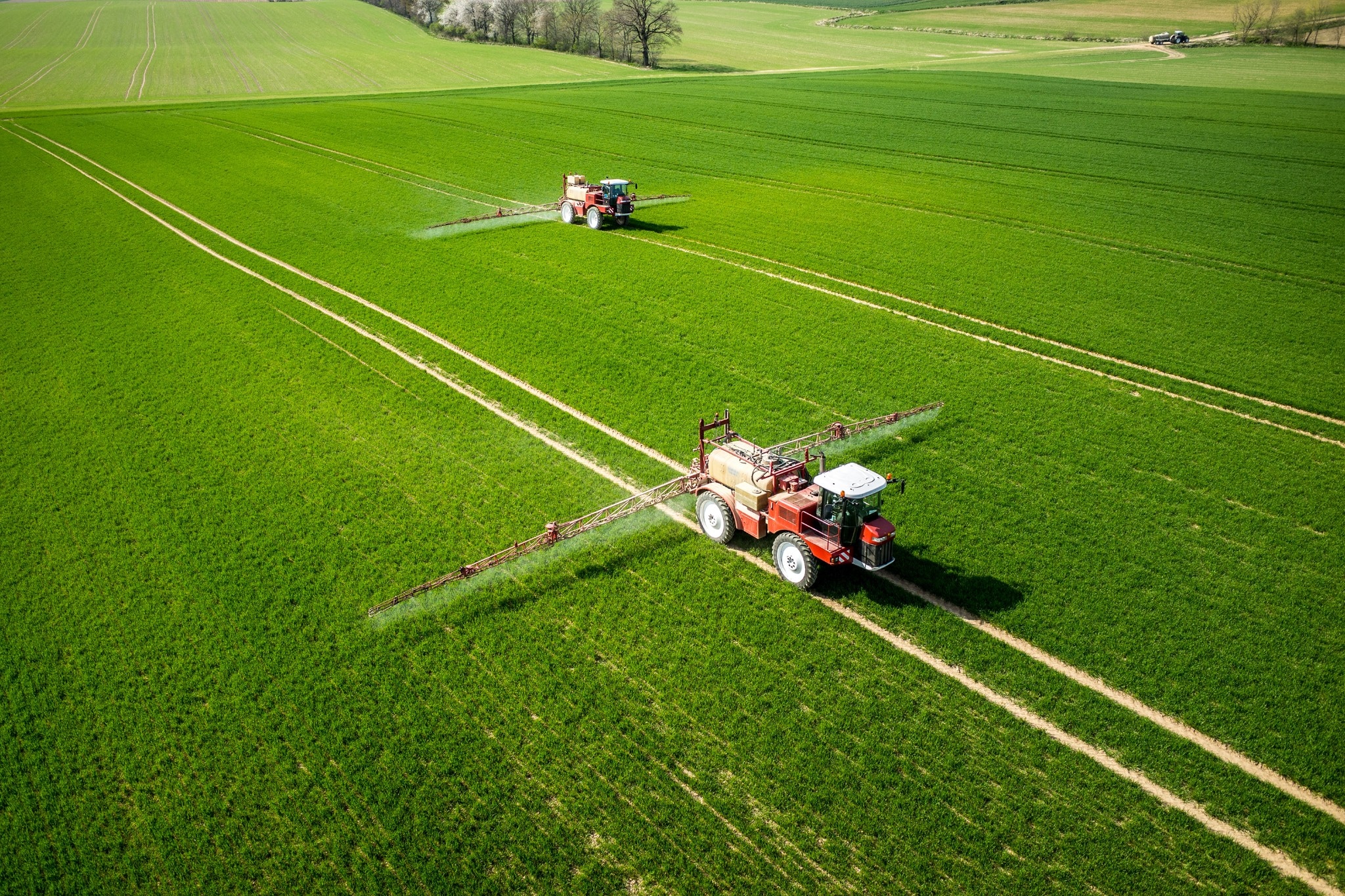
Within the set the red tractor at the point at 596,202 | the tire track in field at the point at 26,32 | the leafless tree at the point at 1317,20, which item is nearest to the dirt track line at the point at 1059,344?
the red tractor at the point at 596,202

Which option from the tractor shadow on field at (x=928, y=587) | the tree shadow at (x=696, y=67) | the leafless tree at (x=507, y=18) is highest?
the leafless tree at (x=507, y=18)

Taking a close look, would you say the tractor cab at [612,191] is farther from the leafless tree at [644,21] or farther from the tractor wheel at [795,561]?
the leafless tree at [644,21]

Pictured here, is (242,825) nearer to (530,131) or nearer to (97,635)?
(97,635)

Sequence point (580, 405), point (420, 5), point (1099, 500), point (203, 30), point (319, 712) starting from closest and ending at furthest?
point (319, 712) → point (1099, 500) → point (580, 405) → point (203, 30) → point (420, 5)

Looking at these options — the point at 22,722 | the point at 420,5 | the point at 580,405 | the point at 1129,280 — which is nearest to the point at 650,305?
the point at 580,405

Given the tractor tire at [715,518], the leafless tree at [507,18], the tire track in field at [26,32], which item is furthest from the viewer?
the leafless tree at [507,18]

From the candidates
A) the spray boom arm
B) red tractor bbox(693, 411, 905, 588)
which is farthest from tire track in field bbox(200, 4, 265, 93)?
red tractor bbox(693, 411, 905, 588)
